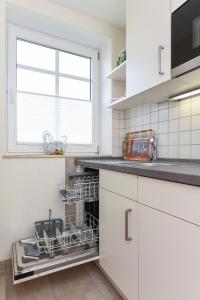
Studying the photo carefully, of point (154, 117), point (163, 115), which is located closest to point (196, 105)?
point (163, 115)

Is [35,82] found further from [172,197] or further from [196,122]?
[172,197]

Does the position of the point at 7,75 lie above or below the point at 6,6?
below

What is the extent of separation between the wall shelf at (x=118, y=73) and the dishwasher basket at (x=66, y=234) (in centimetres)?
133

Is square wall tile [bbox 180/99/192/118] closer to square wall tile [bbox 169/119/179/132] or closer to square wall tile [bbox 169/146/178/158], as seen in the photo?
square wall tile [bbox 169/119/179/132]

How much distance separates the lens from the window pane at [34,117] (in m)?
1.72

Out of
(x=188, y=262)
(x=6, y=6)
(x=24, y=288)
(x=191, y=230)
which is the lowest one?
(x=24, y=288)

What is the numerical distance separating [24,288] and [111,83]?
6.03ft

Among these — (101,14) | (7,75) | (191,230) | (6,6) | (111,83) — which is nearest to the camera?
(191,230)

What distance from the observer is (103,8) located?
175cm

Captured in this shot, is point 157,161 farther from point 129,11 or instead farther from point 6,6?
point 6,6

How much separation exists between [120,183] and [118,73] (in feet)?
3.73

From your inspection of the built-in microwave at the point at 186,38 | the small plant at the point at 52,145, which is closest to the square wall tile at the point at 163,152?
the built-in microwave at the point at 186,38

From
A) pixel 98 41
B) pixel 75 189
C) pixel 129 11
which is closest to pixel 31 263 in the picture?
pixel 75 189

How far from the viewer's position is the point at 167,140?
1522mm
